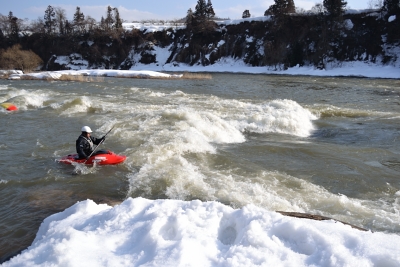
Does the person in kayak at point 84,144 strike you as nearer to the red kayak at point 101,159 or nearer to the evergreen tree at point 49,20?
the red kayak at point 101,159

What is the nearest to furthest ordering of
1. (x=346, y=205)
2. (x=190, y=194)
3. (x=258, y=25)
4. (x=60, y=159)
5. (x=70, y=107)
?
(x=346, y=205) → (x=190, y=194) → (x=60, y=159) → (x=70, y=107) → (x=258, y=25)

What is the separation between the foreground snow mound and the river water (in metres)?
1.63

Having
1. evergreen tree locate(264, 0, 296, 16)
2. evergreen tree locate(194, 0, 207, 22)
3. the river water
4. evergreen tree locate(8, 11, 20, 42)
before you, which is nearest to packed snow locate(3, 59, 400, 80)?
evergreen tree locate(264, 0, 296, 16)

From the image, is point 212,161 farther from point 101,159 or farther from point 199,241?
point 199,241

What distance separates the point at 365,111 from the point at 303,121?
16.0 feet

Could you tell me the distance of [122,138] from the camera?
10.7 m

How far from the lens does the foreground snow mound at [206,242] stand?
299 centimetres


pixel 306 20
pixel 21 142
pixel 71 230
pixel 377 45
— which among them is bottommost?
pixel 21 142

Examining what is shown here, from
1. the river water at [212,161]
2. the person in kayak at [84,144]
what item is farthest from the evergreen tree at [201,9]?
the person in kayak at [84,144]

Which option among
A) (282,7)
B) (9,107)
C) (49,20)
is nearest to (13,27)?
(49,20)

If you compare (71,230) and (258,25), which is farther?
(258,25)

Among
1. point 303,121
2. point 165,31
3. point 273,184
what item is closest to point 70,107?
point 303,121

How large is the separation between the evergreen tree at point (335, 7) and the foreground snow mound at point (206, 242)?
47966mm

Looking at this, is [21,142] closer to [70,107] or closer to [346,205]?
[70,107]
